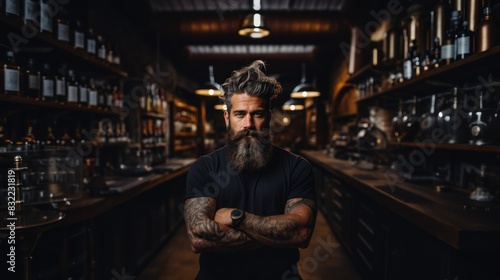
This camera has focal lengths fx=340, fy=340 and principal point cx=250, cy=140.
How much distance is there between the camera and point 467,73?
2301 millimetres

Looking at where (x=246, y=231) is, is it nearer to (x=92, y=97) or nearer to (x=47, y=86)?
(x=47, y=86)

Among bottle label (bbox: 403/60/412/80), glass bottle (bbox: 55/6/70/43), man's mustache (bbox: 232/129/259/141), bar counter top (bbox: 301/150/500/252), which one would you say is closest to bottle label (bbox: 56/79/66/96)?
glass bottle (bbox: 55/6/70/43)

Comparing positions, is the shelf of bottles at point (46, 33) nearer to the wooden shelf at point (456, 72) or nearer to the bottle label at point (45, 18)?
the bottle label at point (45, 18)

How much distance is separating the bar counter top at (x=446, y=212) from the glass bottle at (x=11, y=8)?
2.44m

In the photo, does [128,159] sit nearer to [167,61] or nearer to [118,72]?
[118,72]

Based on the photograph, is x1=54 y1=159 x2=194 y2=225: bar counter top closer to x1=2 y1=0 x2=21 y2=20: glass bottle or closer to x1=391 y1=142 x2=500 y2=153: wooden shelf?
x1=2 y1=0 x2=21 y2=20: glass bottle

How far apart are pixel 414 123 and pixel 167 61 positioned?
203 inches

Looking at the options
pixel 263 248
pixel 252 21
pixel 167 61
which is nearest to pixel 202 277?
pixel 263 248

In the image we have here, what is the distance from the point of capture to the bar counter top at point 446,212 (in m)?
1.43

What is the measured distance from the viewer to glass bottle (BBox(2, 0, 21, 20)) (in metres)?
1.83

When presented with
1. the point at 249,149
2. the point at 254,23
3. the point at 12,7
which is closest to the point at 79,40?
the point at 12,7

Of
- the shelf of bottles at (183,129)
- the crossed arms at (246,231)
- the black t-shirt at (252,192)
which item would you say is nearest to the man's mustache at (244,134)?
the black t-shirt at (252,192)

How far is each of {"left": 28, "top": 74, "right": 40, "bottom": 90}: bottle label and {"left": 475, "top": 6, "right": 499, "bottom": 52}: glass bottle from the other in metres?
2.67

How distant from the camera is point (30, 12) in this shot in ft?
6.60
